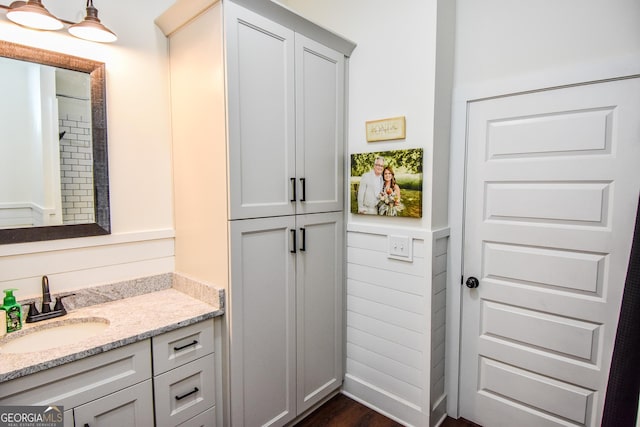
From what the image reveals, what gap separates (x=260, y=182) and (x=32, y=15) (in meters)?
1.09

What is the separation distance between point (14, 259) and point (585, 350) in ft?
8.58

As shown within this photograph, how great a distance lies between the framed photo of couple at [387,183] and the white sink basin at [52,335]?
1.44 meters

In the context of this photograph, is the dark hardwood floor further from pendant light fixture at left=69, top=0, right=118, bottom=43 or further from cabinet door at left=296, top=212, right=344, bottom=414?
pendant light fixture at left=69, top=0, right=118, bottom=43

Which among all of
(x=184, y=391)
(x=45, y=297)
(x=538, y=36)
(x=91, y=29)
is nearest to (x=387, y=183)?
(x=538, y=36)

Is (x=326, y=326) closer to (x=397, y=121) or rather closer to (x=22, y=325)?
(x=397, y=121)

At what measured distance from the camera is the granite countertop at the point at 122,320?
1108 millimetres

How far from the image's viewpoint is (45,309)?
1444 millimetres

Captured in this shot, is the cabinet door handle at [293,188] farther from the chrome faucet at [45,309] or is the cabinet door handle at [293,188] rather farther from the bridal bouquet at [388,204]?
the chrome faucet at [45,309]

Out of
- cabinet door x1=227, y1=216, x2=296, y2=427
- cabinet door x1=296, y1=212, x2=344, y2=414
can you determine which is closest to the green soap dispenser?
cabinet door x1=227, y1=216, x2=296, y2=427

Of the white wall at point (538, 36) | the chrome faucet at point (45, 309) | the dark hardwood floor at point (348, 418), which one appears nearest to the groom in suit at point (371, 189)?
the white wall at point (538, 36)

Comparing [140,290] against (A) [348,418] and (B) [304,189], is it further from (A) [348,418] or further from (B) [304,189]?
(A) [348,418]

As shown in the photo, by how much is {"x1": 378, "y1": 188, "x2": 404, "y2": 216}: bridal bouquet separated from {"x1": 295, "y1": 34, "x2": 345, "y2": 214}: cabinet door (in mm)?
274

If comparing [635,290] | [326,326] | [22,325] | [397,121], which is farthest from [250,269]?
[635,290]

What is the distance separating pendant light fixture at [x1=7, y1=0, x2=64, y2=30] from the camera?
4.19ft
